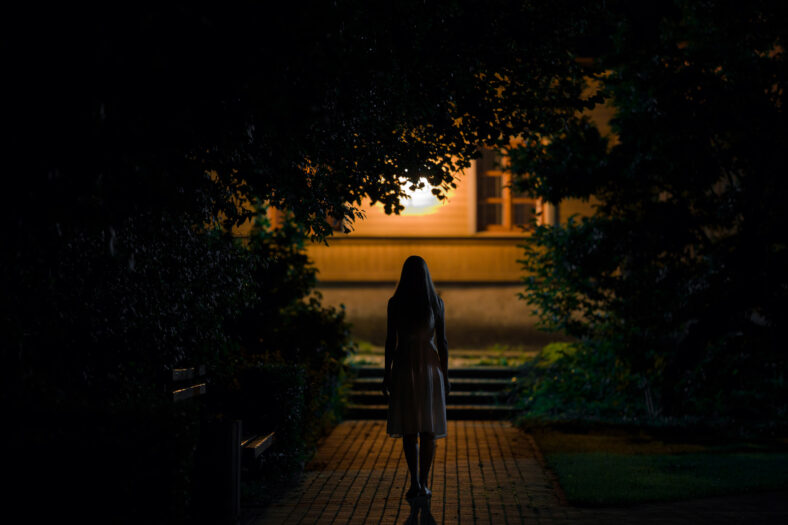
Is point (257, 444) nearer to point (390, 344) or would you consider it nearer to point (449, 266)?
point (390, 344)

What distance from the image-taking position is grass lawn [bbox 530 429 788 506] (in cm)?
804

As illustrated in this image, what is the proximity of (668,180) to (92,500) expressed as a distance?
9.26 m

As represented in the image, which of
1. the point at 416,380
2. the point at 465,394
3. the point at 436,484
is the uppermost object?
the point at 416,380

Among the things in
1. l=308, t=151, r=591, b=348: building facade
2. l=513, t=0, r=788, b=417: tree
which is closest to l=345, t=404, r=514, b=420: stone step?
l=513, t=0, r=788, b=417: tree

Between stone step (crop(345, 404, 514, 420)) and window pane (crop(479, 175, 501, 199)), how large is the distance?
6.18 metres

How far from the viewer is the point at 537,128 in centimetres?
743

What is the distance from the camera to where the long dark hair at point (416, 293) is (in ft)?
25.8

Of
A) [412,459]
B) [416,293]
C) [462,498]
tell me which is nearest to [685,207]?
[416,293]

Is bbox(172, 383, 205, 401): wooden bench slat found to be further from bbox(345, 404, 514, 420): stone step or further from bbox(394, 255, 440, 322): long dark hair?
bbox(345, 404, 514, 420): stone step

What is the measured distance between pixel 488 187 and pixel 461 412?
6477 millimetres

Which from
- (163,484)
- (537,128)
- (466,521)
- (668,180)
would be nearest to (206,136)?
(163,484)

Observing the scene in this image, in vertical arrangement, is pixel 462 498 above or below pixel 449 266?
below

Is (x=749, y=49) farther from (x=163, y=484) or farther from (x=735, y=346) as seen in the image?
(x=163, y=484)

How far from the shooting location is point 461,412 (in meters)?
13.9
